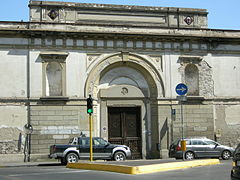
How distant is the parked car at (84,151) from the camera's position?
2291 centimetres

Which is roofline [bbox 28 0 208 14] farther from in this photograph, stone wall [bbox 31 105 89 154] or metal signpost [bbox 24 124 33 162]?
metal signpost [bbox 24 124 33 162]

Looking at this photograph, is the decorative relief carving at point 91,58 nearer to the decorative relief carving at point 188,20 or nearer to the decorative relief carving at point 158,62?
the decorative relief carving at point 158,62

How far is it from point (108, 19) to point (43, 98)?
6785mm

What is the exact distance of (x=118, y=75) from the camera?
93.6ft

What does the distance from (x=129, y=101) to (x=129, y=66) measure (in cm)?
234

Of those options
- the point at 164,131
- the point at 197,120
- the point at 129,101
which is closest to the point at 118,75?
the point at 129,101

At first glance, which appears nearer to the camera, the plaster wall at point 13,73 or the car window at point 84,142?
the car window at point 84,142

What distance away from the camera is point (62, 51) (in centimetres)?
2703

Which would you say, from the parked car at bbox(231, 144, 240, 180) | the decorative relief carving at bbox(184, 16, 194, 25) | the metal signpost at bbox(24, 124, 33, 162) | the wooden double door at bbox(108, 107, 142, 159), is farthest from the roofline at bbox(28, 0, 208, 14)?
the parked car at bbox(231, 144, 240, 180)

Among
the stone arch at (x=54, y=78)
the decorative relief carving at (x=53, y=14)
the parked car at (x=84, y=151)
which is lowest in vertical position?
the parked car at (x=84, y=151)

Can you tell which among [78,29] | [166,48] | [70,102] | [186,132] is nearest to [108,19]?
[78,29]

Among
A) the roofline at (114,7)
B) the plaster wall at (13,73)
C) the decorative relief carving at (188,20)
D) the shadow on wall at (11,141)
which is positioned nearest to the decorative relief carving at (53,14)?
the roofline at (114,7)

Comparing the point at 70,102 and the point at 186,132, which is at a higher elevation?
the point at 70,102

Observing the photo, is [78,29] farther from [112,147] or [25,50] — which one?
[112,147]
